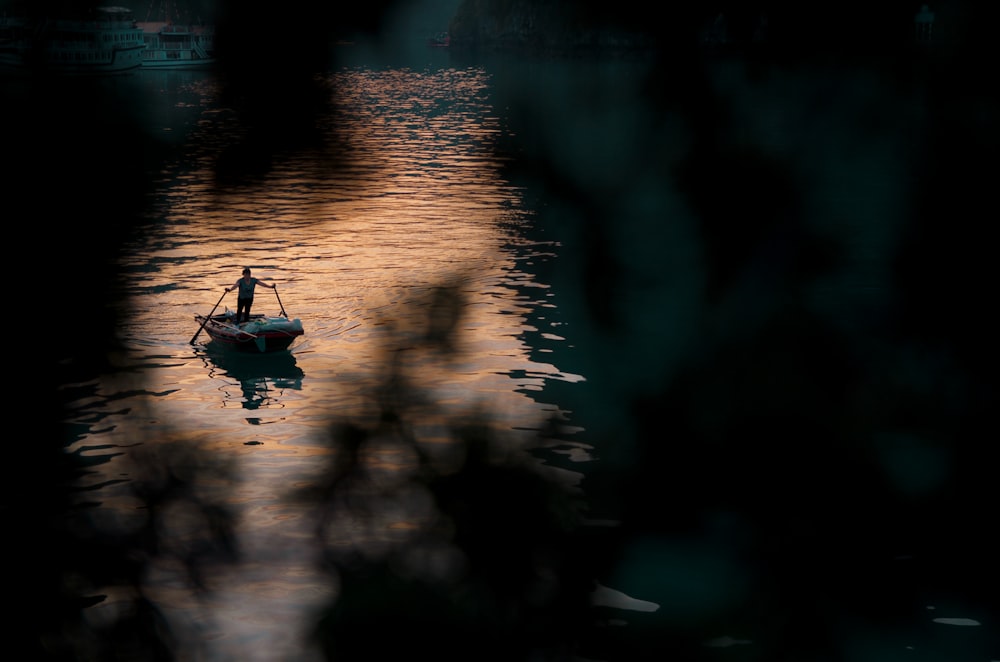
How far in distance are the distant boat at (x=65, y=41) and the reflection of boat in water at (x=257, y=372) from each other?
19.5 metres

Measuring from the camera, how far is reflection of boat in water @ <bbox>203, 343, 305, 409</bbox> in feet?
78.1

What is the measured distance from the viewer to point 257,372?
25625mm

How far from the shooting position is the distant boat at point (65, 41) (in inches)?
142

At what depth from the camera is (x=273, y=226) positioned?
44.7m

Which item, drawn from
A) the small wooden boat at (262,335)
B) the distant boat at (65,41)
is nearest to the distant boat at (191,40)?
the distant boat at (65,41)

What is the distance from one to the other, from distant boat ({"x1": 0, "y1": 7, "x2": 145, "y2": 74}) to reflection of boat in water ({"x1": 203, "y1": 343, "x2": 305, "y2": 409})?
19533mm

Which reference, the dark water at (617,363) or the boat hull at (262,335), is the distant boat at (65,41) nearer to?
the dark water at (617,363)

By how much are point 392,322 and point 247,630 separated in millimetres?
7511

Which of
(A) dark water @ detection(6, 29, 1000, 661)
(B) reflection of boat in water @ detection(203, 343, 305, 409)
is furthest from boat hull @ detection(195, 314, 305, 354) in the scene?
(A) dark water @ detection(6, 29, 1000, 661)

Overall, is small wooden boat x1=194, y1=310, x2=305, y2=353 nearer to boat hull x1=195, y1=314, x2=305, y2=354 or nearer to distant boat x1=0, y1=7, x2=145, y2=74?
boat hull x1=195, y1=314, x2=305, y2=354

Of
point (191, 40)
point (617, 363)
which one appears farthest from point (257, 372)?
point (191, 40)

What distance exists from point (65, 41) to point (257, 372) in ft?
73.5

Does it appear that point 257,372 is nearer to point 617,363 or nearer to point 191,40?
Answer: point 617,363

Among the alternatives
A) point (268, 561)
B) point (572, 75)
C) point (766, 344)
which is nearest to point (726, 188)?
point (766, 344)
